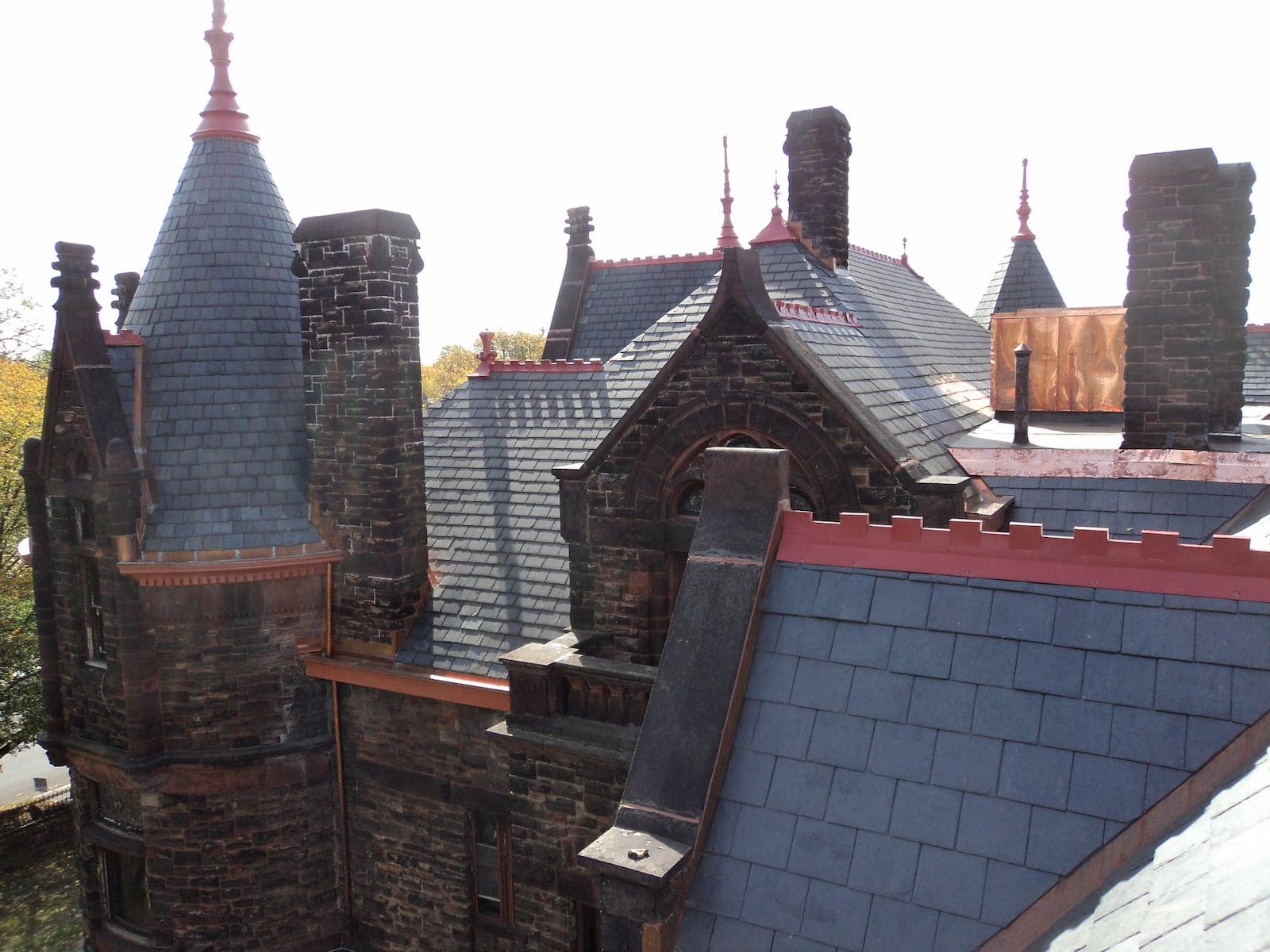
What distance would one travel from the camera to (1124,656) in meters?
5.23

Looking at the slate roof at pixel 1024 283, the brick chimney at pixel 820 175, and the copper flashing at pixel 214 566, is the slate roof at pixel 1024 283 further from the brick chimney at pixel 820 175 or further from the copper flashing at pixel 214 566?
the copper flashing at pixel 214 566

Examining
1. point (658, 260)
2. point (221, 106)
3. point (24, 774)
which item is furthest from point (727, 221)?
point (24, 774)

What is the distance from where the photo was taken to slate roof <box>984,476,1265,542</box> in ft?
29.6

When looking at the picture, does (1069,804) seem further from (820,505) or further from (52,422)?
(52,422)

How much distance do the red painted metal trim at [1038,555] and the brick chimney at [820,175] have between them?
10.0 metres

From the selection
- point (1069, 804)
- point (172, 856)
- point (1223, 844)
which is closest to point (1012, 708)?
point (1069, 804)

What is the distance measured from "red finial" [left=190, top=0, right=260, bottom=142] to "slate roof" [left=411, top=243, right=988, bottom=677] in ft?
17.2

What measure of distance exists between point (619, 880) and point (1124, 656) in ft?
10.0

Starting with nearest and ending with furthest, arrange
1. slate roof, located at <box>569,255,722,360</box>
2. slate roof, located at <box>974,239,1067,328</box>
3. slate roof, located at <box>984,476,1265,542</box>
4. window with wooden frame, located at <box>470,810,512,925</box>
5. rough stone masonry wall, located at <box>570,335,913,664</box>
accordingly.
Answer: rough stone masonry wall, located at <box>570,335,913,664</box>, slate roof, located at <box>984,476,1265,542</box>, window with wooden frame, located at <box>470,810,512,925</box>, slate roof, located at <box>569,255,722,360</box>, slate roof, located at <box>974,239,1067,328</box>

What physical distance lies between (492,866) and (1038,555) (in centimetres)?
792

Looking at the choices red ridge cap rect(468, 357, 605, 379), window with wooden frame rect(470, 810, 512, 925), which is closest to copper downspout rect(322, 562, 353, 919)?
window with wooden frame rect(470, 810, 512, 925)

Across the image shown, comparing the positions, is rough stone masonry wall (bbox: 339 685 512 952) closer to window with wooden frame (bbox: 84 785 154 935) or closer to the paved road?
window with wooden frame (bbox: 84 785 154 935)

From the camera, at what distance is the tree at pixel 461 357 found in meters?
72.2

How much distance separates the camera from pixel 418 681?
11.0m
